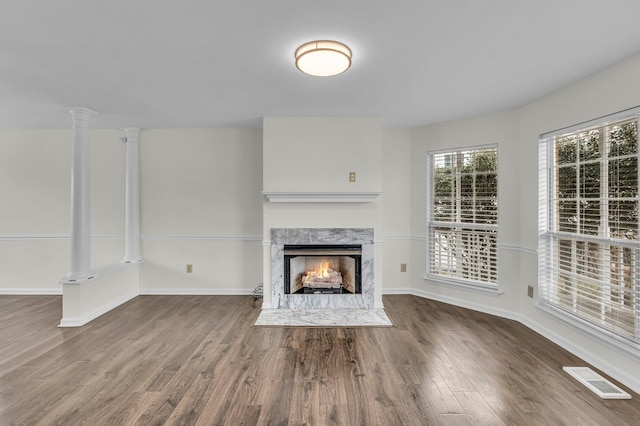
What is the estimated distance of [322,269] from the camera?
408 centimetres

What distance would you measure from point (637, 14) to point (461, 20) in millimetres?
997

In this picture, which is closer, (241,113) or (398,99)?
(398,99)

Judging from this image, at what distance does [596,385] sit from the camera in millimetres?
2225

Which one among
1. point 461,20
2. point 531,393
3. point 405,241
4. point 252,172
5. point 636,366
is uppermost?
point 461,20

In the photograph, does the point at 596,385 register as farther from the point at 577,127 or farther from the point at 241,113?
the point at 241,113

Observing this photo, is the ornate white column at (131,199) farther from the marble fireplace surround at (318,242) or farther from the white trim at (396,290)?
the white trim at (396,290)

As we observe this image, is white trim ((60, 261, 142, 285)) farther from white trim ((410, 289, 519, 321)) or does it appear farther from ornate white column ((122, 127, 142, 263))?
white trim ((410, 289, 519, 321))

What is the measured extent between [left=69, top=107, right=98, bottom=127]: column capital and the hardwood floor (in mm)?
2247

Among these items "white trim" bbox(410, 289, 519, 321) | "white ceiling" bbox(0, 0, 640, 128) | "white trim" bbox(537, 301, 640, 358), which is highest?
"white ceiling" bbox(0, 0, 640, 128)

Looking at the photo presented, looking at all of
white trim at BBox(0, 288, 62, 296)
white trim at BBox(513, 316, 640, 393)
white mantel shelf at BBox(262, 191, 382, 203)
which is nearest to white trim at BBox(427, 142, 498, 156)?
white mantel shelf at BBox(262, 191, 382, 203)

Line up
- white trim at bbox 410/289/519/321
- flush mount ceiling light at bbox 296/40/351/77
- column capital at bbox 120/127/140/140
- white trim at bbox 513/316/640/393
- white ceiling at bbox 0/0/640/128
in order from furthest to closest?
column capital at bbox 120/127/140/140, white trim at bbox 410/289/519/321, white trim at bbox 513/316/640/393, flush mount ceiling light at bbox 296/40/351/77, white ceiling at bbox 0/0/640/128

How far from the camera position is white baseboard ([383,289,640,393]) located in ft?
7.45

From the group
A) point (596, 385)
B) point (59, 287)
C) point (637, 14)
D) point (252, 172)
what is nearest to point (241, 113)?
point (252, 172)

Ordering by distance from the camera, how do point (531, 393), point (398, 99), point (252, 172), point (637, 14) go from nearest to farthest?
1. point (637, 14)
2. point (531, 393)
3. point (398, 99)
4. point (252, 172)
